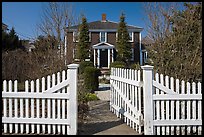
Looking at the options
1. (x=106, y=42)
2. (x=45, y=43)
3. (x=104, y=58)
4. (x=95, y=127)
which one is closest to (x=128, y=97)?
(x=95, y=127)

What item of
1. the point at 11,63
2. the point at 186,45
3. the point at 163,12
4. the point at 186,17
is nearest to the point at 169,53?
the point at 186,45

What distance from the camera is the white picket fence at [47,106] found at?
4.77 m

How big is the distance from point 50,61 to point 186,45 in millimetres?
4915

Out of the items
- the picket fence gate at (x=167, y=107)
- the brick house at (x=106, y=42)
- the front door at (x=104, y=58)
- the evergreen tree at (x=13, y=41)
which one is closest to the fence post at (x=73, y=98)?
the picket fence gate at (x=167, y=107)

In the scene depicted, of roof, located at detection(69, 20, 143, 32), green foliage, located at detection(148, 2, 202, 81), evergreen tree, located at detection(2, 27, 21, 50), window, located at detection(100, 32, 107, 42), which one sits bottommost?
green foliage, located at detection(148, 2, 202, 81)

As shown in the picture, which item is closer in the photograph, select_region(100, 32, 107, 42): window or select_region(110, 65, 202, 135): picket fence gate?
select_region(110, 65, 202, 135): picket fence gate

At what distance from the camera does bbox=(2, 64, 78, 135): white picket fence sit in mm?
4770

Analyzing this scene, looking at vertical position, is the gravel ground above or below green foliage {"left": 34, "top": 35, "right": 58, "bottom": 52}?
below

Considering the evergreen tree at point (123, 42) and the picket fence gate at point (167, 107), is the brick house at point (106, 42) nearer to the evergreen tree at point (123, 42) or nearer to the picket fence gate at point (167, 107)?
the evergreen tree at point (123, 42)

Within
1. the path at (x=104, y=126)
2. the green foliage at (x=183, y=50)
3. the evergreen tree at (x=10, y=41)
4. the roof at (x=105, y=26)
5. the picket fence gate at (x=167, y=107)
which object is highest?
the roof at (x=105, y=26)

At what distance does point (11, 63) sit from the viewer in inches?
427

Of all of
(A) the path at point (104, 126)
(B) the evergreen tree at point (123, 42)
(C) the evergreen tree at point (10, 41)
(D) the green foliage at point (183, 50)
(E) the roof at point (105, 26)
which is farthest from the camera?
(E) the roof at point (105, 26)

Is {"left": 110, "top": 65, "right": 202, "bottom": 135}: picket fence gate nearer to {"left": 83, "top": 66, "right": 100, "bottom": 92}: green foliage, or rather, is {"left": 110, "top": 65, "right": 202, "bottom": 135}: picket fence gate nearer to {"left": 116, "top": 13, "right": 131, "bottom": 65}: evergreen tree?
{"left": 83, "top": 66, "right": 100, "bottom": 92}: green foliage

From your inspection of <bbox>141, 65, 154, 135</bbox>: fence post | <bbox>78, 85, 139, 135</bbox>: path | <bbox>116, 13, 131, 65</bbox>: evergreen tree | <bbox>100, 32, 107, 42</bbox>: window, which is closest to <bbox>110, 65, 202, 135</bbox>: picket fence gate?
<bbox>141, 65, 154, 135</bbox>: fence post
